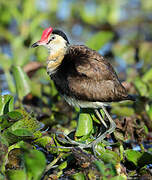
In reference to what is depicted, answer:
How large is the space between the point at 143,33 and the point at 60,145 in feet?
19.5

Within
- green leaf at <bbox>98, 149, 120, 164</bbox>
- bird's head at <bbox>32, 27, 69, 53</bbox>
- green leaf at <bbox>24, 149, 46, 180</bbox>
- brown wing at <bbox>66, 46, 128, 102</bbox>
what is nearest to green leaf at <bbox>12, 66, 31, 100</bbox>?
bird's head at <bbox>32, 27, 69, 53</bbox>

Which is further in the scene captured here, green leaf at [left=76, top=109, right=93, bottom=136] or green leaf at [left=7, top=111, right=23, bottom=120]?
green leaf at [left=76, top=109, right=93, bottom=136]

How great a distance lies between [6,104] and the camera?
3.82m

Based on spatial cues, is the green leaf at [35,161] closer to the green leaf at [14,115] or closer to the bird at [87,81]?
the green leaf at [14,115]

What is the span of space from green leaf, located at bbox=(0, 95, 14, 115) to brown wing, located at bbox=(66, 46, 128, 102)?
61 cm

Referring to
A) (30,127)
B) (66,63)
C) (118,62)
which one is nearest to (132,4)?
(118,62)

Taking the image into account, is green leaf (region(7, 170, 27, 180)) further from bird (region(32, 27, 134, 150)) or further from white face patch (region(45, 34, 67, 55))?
white face patch (region(45, 34, 67, 55))

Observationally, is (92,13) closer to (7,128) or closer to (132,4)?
(132,4)

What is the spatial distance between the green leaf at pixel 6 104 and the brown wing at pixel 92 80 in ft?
2.01

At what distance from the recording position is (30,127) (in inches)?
142

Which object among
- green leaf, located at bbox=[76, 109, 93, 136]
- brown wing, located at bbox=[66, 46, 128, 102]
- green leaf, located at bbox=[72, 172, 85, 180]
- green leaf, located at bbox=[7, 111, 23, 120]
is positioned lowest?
green leaf, located at bbox=[72, 172, 85, 180]

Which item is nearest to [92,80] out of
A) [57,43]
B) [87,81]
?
[87,81]

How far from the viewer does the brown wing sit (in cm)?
405

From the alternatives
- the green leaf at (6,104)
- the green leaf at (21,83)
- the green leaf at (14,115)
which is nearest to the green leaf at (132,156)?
the green leaf at (14,115)
